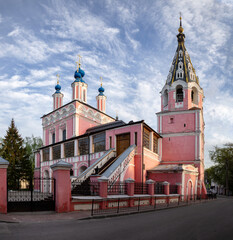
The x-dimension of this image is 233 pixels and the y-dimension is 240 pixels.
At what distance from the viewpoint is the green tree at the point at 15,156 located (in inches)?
1494

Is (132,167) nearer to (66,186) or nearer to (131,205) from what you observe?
(131,205)

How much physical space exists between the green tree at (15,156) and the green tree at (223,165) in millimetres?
30093

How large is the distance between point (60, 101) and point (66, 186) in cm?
2956

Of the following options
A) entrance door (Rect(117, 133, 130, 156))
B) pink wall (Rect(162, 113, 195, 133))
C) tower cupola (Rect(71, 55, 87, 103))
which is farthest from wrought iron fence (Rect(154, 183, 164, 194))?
tower cupola (Rect(71, 55, 87, 103))

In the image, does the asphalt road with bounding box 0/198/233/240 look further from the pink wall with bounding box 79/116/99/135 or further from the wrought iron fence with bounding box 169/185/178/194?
the pink wall with bounding box 79/116/99/135

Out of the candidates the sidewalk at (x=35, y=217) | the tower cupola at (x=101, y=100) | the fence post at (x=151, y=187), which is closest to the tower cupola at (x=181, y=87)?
the fence post at (x=151, y=187)

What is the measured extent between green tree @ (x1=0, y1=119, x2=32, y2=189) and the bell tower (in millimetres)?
22246

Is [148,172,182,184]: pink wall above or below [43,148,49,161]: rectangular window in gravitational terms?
below

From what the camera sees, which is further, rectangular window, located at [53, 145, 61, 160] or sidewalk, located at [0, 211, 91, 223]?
rectangular window, located at [53, 145, 61, 160]

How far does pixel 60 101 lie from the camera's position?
40.2 meters

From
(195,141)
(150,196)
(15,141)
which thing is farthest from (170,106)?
(15,141)

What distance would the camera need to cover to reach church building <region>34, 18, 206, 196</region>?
19.9m

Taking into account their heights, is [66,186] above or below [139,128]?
below

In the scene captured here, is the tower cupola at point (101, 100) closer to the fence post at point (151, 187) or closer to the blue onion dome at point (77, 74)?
the blue onion dome at point (77, 74)
